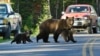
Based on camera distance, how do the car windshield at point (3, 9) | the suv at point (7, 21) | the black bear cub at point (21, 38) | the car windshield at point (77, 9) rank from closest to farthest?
the black bear cub at point (21, 38)
the suv at point (7, 21)
the car windshield at point (3, 9)
the car windshield at point (77, 9)

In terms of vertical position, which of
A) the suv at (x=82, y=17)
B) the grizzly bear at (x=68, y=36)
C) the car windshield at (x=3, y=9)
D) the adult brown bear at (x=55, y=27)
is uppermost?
the car windshield at (x=3, y=9)

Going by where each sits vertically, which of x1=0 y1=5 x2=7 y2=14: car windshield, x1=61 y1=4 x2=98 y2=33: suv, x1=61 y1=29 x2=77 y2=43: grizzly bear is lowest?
x1=61 y1=4 x2=98 y2=33: suv

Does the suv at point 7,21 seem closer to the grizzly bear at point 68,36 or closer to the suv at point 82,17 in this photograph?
the grizzly bear at point 68,36

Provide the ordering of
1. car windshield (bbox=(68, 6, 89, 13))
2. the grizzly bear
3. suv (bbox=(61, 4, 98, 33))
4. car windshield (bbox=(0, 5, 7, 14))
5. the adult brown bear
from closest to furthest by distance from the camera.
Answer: the grizzly bear < the adult brown bear < car windshield (bbox=(0, 5, 7, 14)) < suv (bbox=(61, 4, 98, 33)) < car windshield (bbox=(68, 6, 89, 13))

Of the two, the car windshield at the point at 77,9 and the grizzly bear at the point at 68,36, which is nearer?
the grizzly bear at the point at 68,36

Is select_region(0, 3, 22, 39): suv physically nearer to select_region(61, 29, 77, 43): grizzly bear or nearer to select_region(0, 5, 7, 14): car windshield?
select_region(0, 5, 7, 14): car windshield

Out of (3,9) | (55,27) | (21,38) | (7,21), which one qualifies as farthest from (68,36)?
(3,9)

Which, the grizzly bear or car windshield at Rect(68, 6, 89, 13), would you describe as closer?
the grizzly bear

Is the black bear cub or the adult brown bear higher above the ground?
the adult brown bear

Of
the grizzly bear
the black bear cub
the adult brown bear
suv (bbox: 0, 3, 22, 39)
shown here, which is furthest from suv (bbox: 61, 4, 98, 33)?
the black bear cub

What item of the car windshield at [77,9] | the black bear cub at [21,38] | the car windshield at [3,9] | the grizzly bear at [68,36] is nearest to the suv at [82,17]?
the car windshield at [77,9]

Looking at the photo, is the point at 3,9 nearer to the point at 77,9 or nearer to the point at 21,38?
the point at 21,38

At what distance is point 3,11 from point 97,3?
3769cm

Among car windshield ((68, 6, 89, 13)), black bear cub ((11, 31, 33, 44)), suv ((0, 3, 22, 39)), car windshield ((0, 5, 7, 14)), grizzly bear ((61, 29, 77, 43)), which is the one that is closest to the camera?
black bear cub ((11, 31, 33, 44))
